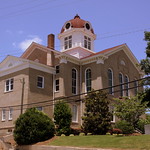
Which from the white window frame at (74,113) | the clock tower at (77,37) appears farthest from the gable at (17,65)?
the clock tower at (77,37)

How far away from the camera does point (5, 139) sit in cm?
2819

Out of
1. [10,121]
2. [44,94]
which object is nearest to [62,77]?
[44,94]

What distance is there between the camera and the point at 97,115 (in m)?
29.1

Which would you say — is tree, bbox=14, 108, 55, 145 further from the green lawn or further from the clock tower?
the clock tower

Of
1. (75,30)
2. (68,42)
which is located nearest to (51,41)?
(68,42)

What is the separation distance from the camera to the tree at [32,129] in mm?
25625

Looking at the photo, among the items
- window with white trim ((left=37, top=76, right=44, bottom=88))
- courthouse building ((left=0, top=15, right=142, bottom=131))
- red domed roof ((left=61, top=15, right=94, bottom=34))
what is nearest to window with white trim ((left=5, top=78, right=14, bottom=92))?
courthouse building ((left=0, top=15, right=142, bottom=131))

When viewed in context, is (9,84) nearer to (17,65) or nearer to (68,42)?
(17,65)

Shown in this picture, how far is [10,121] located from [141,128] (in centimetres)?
1594

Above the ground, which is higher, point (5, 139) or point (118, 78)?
point (118, 78)

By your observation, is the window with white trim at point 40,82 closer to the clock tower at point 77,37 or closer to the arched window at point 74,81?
the arched window at point 74,81

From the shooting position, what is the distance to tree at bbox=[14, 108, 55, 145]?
25625 mm

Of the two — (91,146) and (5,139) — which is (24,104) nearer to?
(5,139)

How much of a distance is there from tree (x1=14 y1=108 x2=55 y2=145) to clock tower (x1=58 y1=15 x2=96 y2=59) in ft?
61.3
